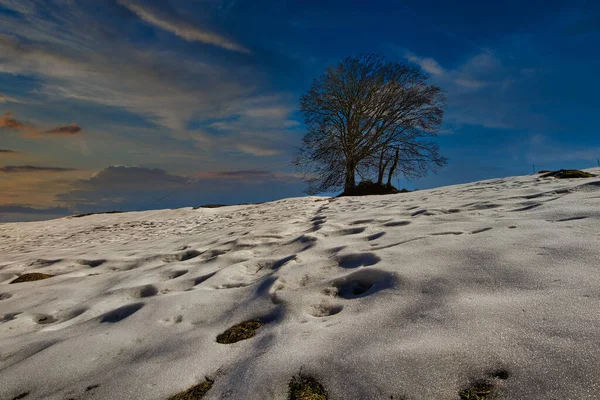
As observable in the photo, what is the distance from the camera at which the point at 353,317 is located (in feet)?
6.99

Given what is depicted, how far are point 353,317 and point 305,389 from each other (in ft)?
2.15

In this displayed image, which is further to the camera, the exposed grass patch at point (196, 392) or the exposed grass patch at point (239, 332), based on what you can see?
the exposed grass patch at point (239, 332)

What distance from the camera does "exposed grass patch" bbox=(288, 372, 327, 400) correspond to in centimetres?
151

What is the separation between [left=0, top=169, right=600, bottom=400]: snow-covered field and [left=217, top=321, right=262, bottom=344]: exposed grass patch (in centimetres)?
7

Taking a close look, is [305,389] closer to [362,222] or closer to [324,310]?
[324,310]

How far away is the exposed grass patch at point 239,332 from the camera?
226 cm

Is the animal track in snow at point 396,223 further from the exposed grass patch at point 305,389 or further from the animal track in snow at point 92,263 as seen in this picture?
the animal track in snow at point 92,263

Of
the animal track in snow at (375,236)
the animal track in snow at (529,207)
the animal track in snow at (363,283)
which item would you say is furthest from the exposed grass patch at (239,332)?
the animal track in snow at (529,207)

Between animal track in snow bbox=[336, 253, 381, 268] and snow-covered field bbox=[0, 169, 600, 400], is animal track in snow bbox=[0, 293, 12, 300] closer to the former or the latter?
snow-covered field bbox=[0, 169, 600, 400]

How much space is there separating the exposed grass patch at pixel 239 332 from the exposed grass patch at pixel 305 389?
0.69m

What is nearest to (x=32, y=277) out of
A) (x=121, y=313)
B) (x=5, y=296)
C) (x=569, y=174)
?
(x=5, y=296)

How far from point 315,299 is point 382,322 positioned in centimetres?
69

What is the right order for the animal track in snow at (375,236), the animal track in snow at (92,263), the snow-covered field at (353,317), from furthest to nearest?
the animal track in snow at (92,263), the animal track in snow at (375,236), the snow-covered field at (353,317)

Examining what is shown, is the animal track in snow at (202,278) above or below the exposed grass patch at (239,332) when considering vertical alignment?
above
